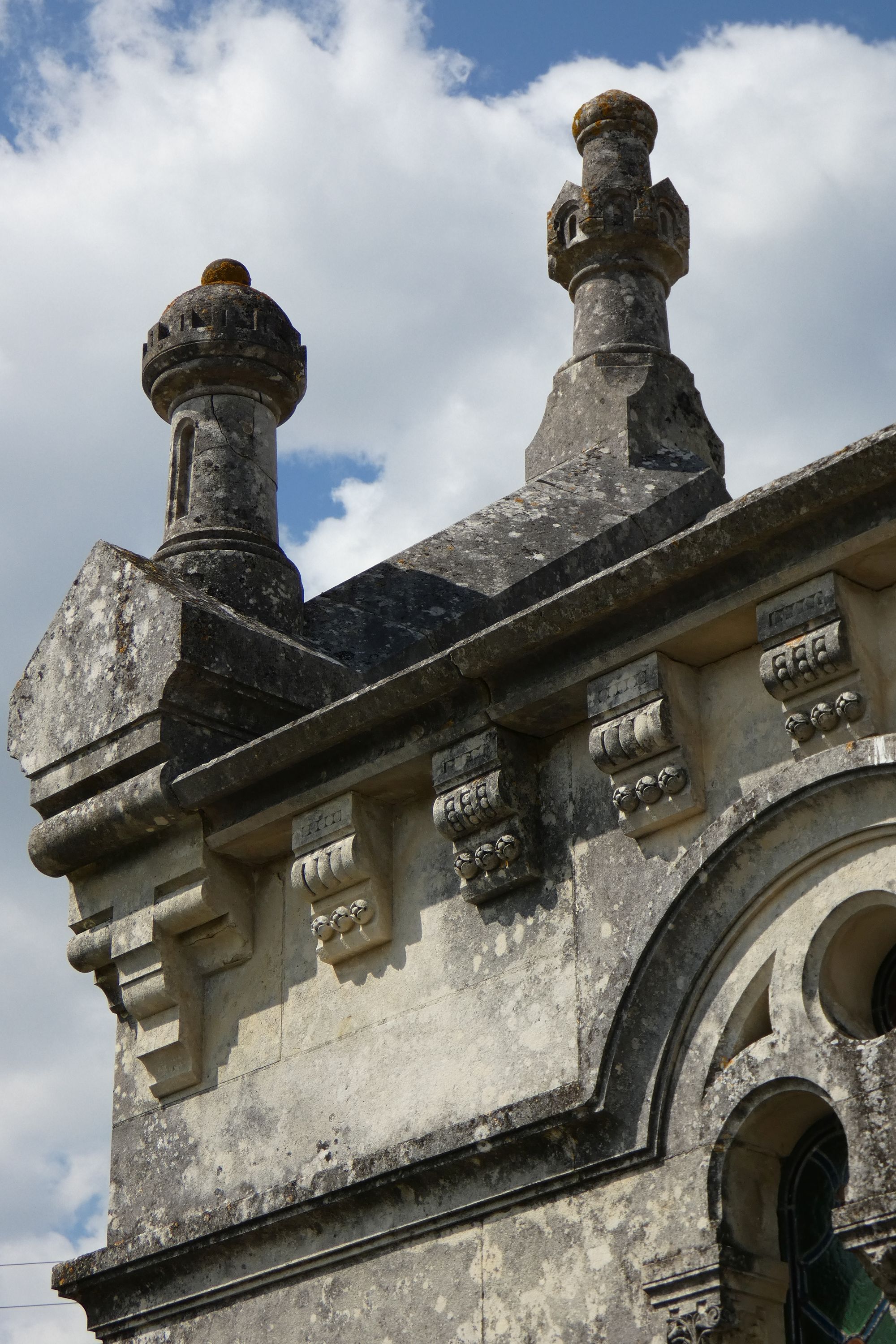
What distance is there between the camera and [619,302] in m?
8.93

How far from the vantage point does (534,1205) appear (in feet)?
18.3

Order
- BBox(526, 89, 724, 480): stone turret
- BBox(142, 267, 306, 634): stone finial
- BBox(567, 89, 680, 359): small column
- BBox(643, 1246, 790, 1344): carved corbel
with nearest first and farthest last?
BBox(643, 1246, 790, 1344): carved corbel
BBox(142, 267, 306, 634): stone finial
BBox(526, 89, 724, 480): stone turret
BBox(567, 89, 680, 359): small column

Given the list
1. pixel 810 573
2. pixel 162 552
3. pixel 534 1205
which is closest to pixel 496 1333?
pixel 534 1205

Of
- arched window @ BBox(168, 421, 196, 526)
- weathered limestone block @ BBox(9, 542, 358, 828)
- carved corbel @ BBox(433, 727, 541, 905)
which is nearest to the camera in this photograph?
carved corbel @ BBox(433, 727, 541, 905)

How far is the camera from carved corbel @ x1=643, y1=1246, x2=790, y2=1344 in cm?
505

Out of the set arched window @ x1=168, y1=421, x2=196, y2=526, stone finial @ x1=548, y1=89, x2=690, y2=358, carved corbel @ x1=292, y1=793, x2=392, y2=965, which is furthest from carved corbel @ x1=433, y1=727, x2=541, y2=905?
stone finial @ x1=548, y1=89, x2=690, y2=358

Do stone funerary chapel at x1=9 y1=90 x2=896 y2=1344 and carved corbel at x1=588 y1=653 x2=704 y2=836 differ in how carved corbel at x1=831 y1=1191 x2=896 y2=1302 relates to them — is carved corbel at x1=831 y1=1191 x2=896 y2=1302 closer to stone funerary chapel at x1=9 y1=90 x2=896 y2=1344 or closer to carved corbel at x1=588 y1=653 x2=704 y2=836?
stone funerary chapel at x1=9 y1=90 x2=896 y2=1344

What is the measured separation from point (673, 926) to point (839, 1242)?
3.03 feet

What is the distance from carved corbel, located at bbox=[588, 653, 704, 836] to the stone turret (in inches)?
116

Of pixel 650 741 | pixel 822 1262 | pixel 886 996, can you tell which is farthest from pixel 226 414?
pixel 822 1262

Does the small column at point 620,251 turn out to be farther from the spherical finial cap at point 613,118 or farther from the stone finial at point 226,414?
the stone finial at point 226,414

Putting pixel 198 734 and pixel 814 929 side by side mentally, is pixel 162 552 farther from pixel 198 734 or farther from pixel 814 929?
pixel 814 929

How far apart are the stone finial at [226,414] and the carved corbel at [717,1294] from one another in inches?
122

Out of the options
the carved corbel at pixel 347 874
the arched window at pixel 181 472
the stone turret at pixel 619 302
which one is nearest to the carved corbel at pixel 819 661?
the carved corbel at pixel 347 874
